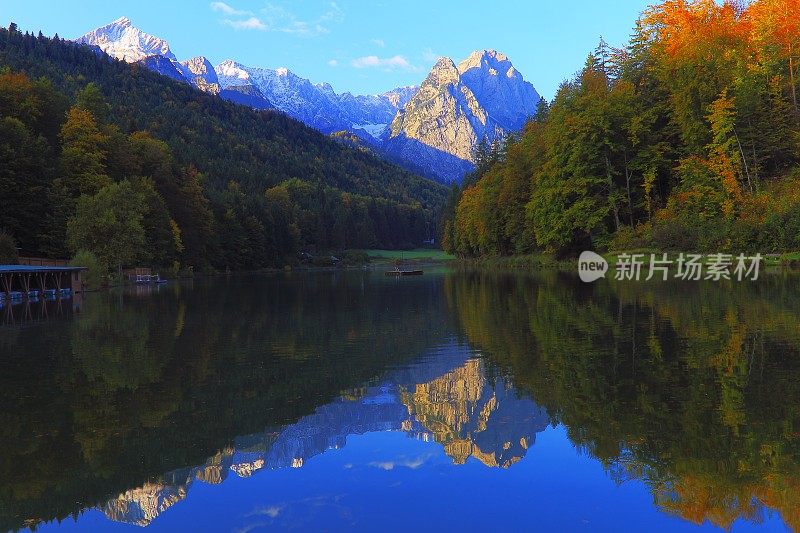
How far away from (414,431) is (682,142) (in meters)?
61.4

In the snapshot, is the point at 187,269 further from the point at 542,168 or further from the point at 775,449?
the point at 775,449

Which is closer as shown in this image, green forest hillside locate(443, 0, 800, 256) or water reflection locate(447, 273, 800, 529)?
water reflection locate(447, 273, 800, 529)

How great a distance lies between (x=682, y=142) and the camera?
62875mm

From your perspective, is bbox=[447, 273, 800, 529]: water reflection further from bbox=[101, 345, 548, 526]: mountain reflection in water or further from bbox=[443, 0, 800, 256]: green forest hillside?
bbox=[443, 0, 800, 256]: green forest hillside

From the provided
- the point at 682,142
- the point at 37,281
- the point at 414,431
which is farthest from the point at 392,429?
the point at 682,142

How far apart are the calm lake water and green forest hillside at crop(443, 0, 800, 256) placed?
37.1 meters

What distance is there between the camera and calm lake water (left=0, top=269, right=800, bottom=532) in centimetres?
676

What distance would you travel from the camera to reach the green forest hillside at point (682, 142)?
2079 inches

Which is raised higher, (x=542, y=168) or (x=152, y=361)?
(x=542, y=168)

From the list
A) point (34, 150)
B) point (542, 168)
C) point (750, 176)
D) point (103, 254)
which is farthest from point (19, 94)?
point (750, 176)

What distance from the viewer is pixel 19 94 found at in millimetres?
71938

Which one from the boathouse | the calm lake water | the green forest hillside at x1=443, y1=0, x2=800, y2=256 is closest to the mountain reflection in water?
the calm lake water

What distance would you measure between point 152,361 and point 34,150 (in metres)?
60.0

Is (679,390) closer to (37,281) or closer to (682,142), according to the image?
(37,281)
